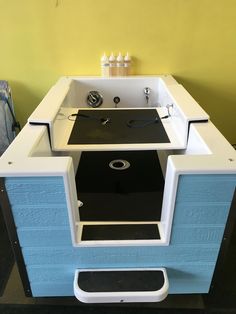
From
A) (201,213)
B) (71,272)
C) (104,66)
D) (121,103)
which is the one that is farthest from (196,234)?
(104,66)

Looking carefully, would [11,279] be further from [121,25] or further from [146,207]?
[121,25]

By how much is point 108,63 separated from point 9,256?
1.23 meters

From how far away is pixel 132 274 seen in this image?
961 mm

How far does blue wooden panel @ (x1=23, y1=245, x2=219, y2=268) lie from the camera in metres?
0.93

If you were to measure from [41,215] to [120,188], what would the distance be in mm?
407

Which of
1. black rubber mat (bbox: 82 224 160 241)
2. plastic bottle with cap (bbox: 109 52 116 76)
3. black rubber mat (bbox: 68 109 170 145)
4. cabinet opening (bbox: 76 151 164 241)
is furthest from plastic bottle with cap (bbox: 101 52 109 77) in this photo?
black rubber mat (bbox: 82 224 160 241)

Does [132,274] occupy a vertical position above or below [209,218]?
below

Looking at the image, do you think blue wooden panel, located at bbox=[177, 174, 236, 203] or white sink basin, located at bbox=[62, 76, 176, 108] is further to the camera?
white sink basin, located at bbox=[62, 76, 176, 108]

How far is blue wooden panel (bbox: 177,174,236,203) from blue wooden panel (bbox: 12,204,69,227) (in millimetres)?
370

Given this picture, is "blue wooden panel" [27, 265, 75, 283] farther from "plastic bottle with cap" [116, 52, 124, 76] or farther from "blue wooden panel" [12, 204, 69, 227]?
"plastic bottle with cap" [116, 52, 124, 76]

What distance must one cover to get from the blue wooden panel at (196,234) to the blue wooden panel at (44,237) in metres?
0.36

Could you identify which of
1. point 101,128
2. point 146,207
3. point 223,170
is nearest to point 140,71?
point 101,128

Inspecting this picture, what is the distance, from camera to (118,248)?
0.93 metres

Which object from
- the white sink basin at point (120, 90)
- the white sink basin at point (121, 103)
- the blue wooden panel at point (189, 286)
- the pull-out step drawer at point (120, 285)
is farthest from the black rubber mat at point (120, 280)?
the white sink basin at point (120, 90)
